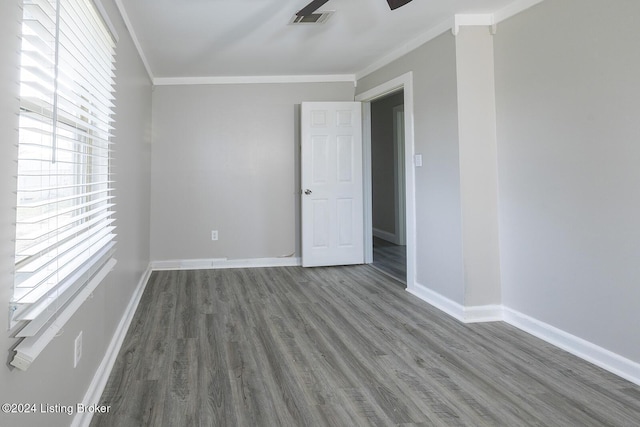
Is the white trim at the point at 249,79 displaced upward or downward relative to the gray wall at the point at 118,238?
upward

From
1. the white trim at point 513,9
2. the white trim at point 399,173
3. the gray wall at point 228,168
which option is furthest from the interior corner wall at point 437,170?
the white trim at point 399,173

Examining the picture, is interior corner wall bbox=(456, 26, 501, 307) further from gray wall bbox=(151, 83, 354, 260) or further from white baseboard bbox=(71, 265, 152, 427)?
white baseboard bbox=(71, 265, 152, 427)

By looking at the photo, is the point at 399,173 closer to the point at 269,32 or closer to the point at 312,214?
the point at 312,214

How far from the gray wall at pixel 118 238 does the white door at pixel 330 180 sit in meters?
1.74

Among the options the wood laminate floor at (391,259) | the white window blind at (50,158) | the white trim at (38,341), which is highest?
the white window blind at (50,158)

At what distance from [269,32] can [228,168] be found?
177 centimetres

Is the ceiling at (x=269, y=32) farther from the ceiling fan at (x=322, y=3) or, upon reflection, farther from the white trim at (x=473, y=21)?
the ceiling fan at (x=322, y=3)

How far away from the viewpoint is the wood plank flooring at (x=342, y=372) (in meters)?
1.55

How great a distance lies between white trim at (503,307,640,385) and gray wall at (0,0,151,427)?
257 cm

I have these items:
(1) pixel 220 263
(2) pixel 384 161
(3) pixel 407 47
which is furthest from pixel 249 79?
(2) pixel 384 161

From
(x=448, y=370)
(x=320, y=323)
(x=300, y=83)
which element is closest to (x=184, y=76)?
(x=300, y=83)

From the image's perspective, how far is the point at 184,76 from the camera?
414 centimetres

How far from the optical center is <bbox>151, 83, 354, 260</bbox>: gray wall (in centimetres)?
420

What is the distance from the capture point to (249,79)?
168 inches
